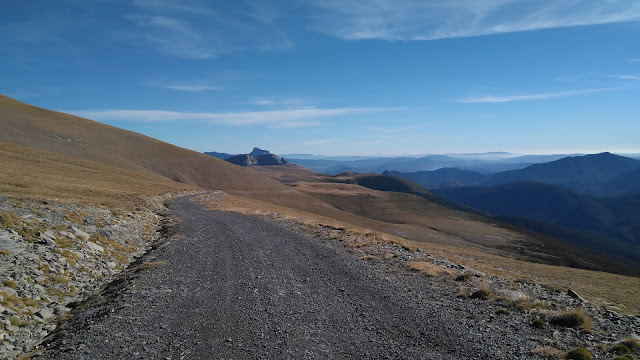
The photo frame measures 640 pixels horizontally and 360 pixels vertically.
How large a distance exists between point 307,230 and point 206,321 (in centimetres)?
1950

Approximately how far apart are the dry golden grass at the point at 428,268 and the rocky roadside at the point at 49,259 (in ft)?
52.5

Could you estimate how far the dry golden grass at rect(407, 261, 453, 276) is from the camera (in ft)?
55.3

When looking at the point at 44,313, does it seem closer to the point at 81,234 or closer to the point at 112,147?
the point at 81,234

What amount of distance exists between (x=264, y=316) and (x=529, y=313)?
33.1ft

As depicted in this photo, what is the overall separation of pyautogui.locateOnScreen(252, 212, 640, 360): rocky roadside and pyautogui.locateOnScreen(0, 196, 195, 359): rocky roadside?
1387cm

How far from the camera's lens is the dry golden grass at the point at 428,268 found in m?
16.8

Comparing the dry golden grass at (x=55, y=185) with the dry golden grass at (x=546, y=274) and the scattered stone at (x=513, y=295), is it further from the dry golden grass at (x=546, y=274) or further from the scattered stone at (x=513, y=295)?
the scattered stone at (x=513, y=295)

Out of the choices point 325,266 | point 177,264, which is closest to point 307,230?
point 325,266

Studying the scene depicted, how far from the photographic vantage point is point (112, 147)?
11319cm

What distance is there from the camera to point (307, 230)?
2975 cm

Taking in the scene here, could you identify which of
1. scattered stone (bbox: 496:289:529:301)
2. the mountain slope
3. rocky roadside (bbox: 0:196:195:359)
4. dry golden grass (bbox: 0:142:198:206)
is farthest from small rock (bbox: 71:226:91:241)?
the mountain slope

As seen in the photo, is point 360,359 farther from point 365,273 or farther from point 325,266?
point 325,266

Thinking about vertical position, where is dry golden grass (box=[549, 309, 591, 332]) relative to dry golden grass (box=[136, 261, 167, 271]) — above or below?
above

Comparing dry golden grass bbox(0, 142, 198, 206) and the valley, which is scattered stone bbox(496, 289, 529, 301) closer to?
the valley
